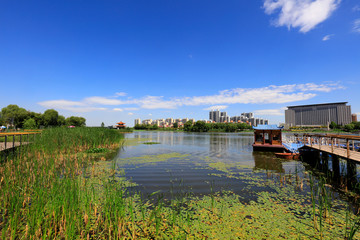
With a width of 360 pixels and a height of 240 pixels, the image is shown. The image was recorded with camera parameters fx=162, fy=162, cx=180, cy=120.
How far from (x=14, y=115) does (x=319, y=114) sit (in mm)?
205108

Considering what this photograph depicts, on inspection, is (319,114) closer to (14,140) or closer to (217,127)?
(217,127)

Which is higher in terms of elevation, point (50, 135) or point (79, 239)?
point (50, 135)

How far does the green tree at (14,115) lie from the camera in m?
47.6

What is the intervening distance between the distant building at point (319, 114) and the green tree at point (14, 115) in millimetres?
194535

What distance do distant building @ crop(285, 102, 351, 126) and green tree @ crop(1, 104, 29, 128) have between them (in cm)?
19453

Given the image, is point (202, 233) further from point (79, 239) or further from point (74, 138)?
point (74, 138)

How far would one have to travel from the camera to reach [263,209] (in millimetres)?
4613

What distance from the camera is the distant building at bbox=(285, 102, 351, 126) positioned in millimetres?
137750

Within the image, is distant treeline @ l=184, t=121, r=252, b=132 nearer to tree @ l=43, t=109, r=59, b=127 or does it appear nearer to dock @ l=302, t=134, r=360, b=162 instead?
tree @ l=43, t=109, r=59, b=127

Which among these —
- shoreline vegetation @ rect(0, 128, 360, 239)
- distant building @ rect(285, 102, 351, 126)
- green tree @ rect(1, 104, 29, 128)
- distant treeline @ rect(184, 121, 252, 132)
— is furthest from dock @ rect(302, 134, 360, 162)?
distant building @ rect(285, 102, 351, 126)

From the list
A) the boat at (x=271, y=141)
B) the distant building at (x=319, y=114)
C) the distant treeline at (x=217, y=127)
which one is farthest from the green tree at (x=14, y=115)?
the distant building at (x=319, y=114)

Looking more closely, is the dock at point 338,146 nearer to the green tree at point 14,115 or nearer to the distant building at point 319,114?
the green tree at point 14,115

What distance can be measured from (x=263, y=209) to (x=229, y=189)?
170cm

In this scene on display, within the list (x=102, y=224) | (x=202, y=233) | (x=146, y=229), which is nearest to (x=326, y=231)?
(x=202, y=233)
